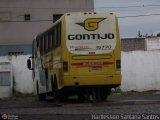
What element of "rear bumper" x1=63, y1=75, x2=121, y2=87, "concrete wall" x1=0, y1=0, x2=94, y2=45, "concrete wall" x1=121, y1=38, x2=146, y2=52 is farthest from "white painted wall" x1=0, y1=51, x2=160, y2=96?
"concrete wall" x1=0, y1=0, x2=94, y2=45

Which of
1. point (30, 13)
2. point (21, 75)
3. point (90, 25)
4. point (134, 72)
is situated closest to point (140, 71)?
point (134, 72)

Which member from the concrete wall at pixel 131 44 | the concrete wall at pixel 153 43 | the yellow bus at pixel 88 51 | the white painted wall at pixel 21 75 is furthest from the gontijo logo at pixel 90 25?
the concrete wall at pixel 153 43

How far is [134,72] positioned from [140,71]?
0.39 meters

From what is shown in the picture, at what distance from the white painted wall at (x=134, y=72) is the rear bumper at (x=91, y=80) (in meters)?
14.8

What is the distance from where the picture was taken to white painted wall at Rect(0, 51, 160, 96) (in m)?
39.3

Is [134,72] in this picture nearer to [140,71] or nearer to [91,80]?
[140,71]

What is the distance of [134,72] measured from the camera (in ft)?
130

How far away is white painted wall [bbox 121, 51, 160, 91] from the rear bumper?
14.8 meters

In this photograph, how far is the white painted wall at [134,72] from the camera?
3928 cm

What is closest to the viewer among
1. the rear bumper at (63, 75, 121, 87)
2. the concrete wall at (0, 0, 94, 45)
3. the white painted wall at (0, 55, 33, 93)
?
the rear bumper at (63, 75, 121, 87)

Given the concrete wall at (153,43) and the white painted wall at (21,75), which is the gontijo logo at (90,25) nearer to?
the white painted wall at (21,75)

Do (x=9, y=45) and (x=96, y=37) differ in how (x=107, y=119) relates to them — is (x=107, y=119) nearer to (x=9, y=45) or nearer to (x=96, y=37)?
(x=96, y=37)

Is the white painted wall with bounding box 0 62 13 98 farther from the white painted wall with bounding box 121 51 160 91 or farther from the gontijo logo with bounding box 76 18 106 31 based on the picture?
the gontijo logo with bounding box 76 18 106 31

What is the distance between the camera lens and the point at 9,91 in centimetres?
3862
